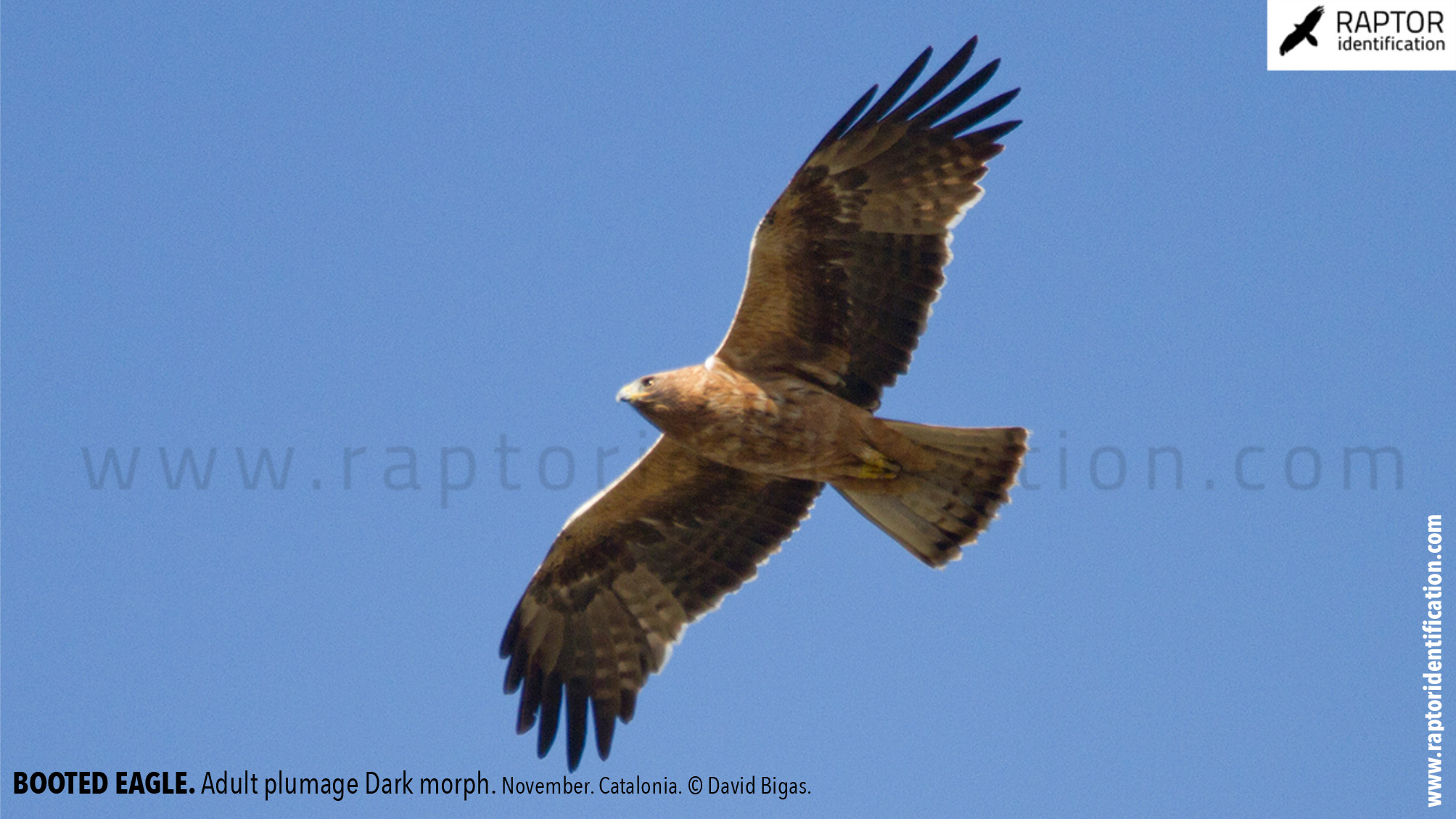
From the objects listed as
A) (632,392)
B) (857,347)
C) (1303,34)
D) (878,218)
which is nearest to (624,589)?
(632,392)

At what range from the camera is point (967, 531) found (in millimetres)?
9602

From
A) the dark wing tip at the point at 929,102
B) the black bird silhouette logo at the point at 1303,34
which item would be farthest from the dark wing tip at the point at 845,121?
the black bird silhouette logo at the point at 1303,34

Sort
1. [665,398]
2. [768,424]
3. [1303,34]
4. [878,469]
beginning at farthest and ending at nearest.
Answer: [1303,34] → [878,469] → [768,424] → [665,398]

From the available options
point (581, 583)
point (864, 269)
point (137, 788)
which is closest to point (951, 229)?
point (864, 269)

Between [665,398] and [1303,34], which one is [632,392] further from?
[1303,34]

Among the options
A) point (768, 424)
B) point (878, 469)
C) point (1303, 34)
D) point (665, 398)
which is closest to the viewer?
point (665, 398)

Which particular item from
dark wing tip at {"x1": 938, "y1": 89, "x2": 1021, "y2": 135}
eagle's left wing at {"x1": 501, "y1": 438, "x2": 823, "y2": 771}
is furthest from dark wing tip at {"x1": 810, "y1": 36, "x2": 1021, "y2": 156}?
eagle's left wing at {"x1": 501, "y1": 438, "x2": 823, "y2": 771}

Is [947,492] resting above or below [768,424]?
below

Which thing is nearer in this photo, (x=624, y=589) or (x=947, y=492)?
(x=947, y=492)

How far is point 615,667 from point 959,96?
440cm

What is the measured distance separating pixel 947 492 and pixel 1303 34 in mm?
4745

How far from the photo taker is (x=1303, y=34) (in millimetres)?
11375

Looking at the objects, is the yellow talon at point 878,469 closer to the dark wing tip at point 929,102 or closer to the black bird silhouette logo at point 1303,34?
the dark wing tip at point 929,102

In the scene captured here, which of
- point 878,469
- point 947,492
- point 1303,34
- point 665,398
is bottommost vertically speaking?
point 947,492
